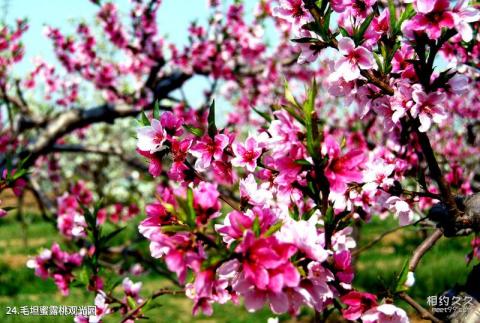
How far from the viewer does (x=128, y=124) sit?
20422 millimetres

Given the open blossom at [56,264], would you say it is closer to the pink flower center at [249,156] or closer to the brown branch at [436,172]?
the pink flower center at [249,156]

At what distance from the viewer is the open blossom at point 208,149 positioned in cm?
148

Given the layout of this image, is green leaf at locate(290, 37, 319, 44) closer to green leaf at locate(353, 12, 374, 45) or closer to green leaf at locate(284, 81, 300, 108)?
green leaf at locate(353, 12, 374, 45)

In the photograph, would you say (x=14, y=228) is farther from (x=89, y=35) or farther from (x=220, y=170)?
(x=220, y=170)

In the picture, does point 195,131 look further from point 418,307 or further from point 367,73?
point 418,307

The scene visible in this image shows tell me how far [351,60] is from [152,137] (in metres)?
0.65

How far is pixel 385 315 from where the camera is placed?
1214 millimetres

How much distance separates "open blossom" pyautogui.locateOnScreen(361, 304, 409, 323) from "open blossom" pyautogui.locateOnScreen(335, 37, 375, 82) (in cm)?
66

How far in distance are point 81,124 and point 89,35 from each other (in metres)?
2.61

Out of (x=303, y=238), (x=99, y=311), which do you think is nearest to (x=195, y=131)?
(x=303, y=238)

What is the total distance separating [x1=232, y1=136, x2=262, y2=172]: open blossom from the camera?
1.46 meters

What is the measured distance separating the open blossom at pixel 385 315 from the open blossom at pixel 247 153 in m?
0.53

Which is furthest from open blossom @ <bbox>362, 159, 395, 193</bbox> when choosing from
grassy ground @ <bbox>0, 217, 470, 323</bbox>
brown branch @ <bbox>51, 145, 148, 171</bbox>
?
brown branch @ <bbox>51, 145, 148, 171</bbox>

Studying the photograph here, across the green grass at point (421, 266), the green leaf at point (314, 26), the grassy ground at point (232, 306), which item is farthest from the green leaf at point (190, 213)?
the green grass at point (421, 266)
